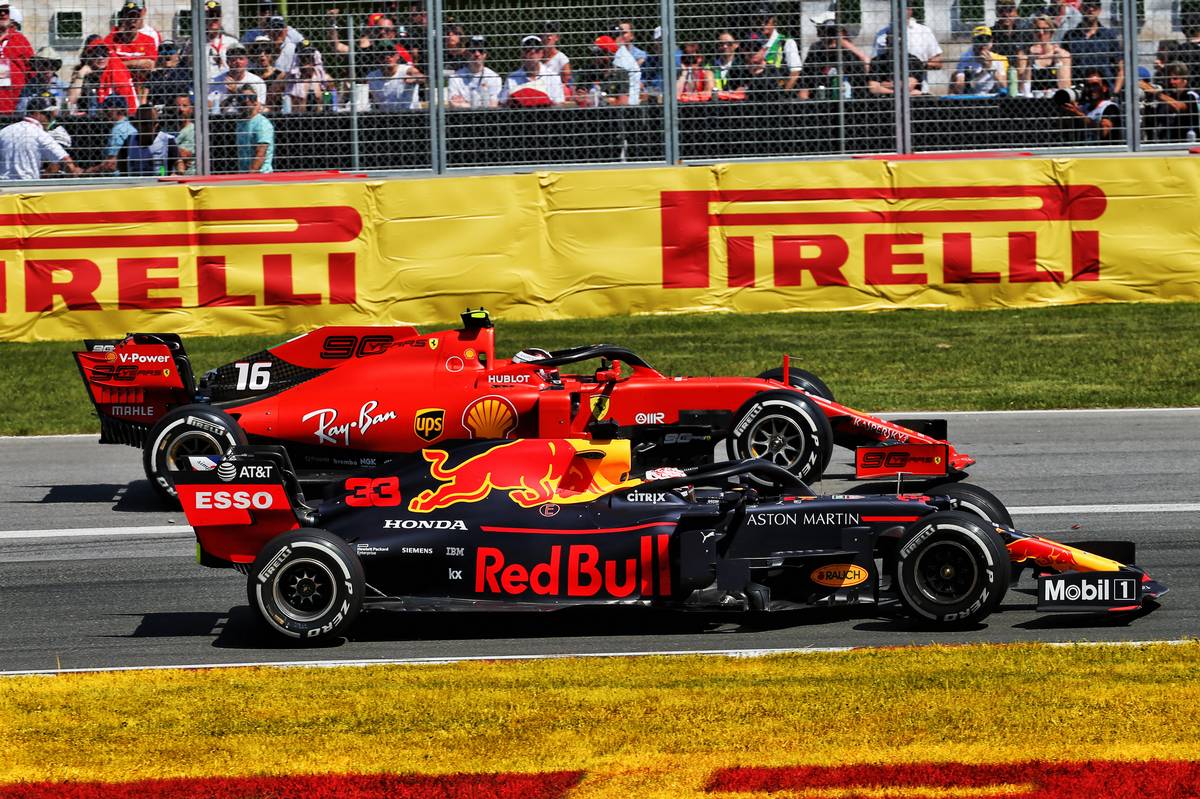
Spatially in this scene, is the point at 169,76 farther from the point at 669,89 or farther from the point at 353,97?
the point at 669,89

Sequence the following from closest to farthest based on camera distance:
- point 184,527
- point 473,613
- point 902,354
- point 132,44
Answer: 1. point 473,613
2. point 184,527
3. point 902,354
4. point 132,44

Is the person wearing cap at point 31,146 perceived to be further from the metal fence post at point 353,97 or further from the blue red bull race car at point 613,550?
the blue red bull race car at point 613,550

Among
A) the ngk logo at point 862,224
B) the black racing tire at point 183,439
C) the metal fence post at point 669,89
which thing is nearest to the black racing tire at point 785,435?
the black racing tire at point 183,439

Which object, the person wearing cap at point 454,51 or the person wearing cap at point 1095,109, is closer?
the person wearing cap at point 454,51

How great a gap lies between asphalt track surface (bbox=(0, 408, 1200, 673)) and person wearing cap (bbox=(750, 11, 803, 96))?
5430 millimetres

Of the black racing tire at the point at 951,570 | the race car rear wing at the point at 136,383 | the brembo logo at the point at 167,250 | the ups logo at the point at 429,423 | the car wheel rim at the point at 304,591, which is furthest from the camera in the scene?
the brembo logo at the point at 167,250

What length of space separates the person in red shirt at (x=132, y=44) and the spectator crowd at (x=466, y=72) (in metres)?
0.01

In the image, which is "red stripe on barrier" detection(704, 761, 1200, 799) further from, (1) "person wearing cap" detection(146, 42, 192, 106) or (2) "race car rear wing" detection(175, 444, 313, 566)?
(1) "person wearing cap" detection(146, 42, 192, 106)

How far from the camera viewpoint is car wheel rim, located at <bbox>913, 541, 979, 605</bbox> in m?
8.02

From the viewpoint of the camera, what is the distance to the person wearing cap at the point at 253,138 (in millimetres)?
17531

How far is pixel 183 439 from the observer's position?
11.5m

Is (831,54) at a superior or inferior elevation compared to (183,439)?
superior

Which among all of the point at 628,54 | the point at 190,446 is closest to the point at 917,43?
the point at 628,54

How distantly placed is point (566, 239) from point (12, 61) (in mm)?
5862
